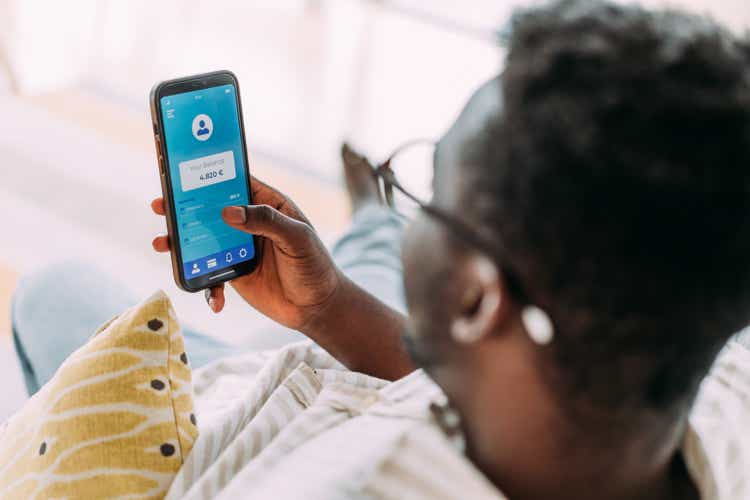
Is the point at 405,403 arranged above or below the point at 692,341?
below

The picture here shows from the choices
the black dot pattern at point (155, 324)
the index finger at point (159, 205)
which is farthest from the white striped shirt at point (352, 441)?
the index finger at point (159, 205)

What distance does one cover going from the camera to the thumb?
956 millimetres

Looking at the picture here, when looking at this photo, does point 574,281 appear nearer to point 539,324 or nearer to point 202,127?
point 539,324

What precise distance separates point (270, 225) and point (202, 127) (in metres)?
0.13

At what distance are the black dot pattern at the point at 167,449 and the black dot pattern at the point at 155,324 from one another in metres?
0.11

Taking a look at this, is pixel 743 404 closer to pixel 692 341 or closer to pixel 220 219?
pixel 692 341

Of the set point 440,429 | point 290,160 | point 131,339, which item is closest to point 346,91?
point 290,160

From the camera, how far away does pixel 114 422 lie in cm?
80

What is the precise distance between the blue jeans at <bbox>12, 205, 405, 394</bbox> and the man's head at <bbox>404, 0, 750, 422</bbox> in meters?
0.50

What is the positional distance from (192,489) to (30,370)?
0.49m

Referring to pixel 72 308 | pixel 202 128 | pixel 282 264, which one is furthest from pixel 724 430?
pixel 72 308

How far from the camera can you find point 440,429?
701mm

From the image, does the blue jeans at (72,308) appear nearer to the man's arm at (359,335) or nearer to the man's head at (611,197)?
the man's arm at (359,335)

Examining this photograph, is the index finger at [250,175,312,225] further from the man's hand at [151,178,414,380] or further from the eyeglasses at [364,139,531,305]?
the eyeglasses at [364,139,531,305]
